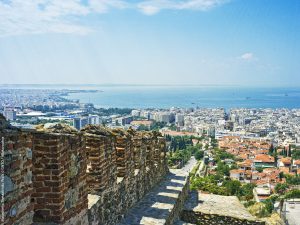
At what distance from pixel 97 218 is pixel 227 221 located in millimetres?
6278

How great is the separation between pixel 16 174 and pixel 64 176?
1.03 meters

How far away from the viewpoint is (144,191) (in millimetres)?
10492

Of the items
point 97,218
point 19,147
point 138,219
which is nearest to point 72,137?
point 19,147

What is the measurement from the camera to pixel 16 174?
3832 millimetres

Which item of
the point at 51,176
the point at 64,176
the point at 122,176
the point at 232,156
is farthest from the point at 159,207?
the point at 232,156

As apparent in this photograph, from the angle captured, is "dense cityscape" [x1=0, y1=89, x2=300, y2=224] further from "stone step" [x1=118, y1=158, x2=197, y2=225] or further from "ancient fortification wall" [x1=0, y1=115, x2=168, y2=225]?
"ancient fortification wall" [x1=0, y1=115, x2=168, y2=225]

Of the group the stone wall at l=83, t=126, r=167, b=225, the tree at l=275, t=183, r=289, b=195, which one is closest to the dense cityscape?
the tree at l=275, t=183, r=289, b=195

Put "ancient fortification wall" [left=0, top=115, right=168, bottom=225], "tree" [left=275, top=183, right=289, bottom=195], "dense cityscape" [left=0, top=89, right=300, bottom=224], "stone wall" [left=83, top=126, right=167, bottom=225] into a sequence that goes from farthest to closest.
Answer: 1. "tree" [left=275, top=183, right=289, bottom=195]
2. "dense cityscape" [left=0, top=89, right=300, bottom=224]
3. "stone wall" [left=83, top=126, right=167, bottom=225]
4. "ancient fortification wall" [left=0, top=115, right=168, bottom=225]

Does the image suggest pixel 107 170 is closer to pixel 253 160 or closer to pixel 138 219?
pixel 138 219

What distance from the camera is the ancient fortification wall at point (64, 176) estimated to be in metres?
3.82

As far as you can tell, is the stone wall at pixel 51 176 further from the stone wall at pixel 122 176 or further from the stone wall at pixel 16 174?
the stone wall at pixel 122 176

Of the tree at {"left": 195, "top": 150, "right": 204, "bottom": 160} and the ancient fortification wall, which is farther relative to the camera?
the tree at {"left": 195, "top": 150, "right": 204, "bottom": 160}

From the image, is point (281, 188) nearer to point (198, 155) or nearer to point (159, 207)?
point (198, 155)

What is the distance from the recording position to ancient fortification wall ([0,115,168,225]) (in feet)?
12.5
